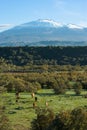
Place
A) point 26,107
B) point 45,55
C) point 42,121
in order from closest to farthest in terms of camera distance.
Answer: point 42,121 → point 26,107 → point 45,55

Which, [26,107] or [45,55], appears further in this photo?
[45,55]

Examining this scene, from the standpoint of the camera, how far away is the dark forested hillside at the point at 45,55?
13812cm

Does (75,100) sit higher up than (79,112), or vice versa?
(79,112)

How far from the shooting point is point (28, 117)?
41.5 meters

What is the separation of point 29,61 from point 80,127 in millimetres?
111962

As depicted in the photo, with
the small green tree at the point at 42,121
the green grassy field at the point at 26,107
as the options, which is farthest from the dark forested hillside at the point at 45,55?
the small green tree at the point at 42,121

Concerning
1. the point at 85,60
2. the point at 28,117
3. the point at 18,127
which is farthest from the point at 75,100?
the point at 85,60

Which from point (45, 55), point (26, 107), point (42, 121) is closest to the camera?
point (42, 121)

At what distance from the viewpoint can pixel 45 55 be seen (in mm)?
146000

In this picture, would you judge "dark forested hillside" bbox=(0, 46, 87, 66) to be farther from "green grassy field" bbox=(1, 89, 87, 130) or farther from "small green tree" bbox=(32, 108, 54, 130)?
"small green tree" bbox=(32, 108, 54, 130)

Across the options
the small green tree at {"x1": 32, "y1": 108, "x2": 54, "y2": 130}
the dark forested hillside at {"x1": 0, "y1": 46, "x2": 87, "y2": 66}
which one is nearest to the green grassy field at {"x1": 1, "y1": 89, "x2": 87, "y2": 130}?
the small green tree at {"x1": 32, "y1": 108, "x2": 54, "y2": 130}

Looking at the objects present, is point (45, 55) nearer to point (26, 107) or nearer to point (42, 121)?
point (26, 107)

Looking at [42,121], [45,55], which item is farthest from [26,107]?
[45,55]

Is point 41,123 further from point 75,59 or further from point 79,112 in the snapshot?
point 75,59
